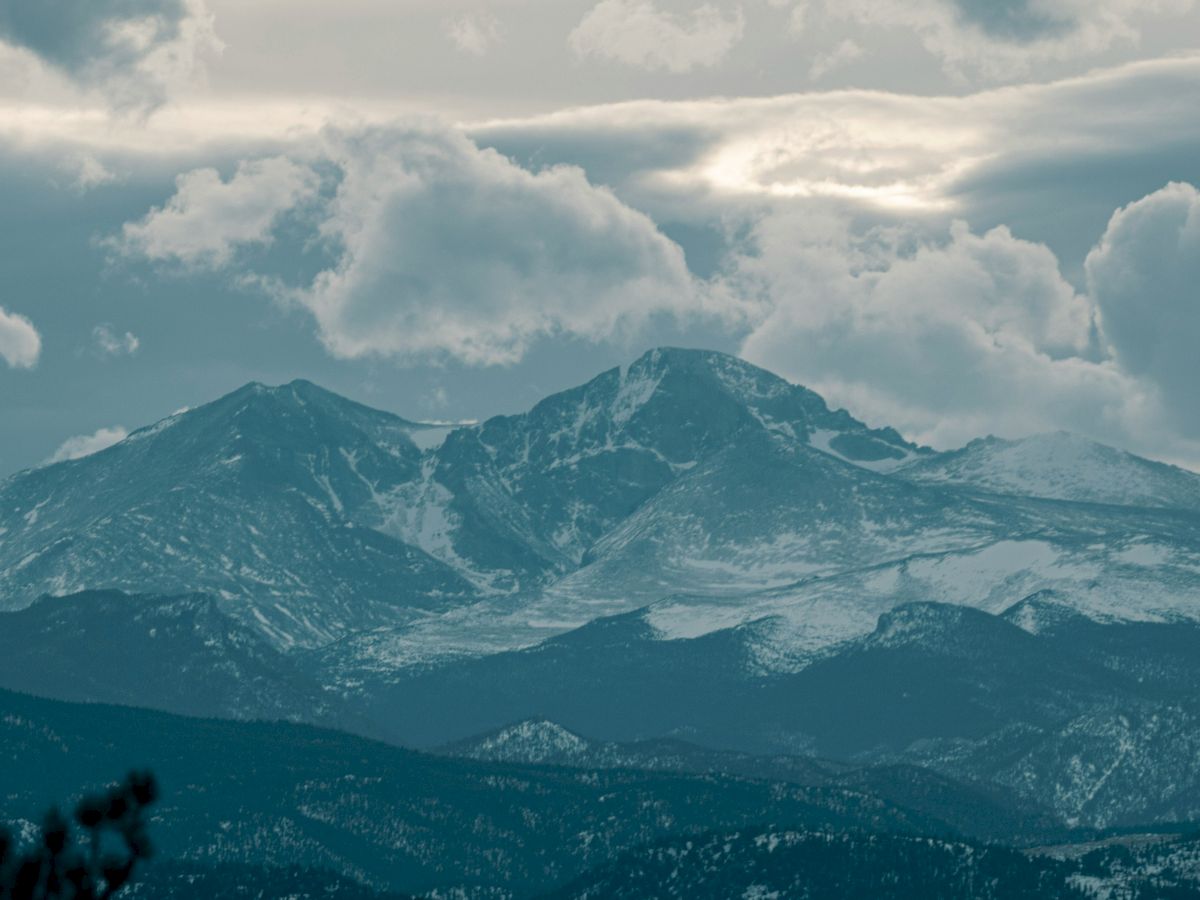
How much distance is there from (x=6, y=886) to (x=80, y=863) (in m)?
1.83

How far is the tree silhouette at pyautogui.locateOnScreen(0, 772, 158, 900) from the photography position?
68.9 m

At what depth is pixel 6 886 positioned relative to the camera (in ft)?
228

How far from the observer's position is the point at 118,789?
71.0 metres

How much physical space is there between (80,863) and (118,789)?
2034 millimetres

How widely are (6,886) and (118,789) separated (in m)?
3.55

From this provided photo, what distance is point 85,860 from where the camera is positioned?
70.8 meters

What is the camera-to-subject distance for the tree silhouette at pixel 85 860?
68938 millimetres

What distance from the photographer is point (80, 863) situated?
230ft
